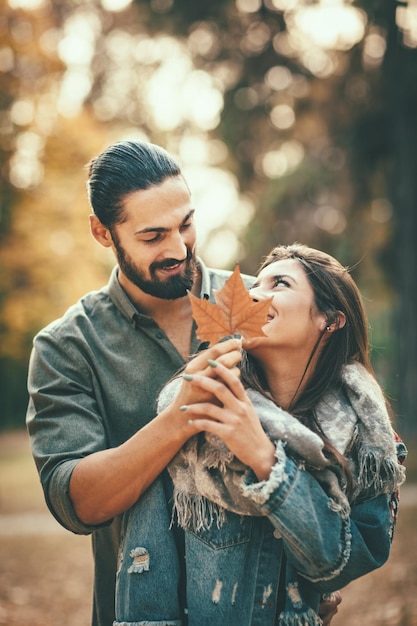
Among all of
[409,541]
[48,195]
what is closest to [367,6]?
[48,195]

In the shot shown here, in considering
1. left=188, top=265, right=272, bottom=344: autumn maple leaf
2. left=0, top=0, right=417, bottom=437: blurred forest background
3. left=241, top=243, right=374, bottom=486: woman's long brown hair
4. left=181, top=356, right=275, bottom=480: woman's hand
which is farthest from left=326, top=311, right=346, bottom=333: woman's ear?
left=0, top=0, right=417, bottom=437: blurred forest background

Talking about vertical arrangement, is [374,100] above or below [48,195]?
above

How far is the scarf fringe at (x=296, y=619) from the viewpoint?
226 centimetres

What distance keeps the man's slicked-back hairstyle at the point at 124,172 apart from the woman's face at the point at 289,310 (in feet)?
2.47

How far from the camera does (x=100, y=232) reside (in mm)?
3277

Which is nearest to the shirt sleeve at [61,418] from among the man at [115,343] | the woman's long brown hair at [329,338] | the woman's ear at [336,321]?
the man at [115,343]

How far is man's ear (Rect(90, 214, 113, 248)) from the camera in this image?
10.6ft

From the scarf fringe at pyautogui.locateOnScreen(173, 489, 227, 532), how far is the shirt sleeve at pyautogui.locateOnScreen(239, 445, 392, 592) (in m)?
0.18

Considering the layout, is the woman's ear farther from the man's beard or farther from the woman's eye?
the man's beard

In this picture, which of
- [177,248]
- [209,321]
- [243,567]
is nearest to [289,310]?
[209,321]

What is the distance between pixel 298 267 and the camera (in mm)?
2561

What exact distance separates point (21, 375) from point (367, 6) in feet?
45.7

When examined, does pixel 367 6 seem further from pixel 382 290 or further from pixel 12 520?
pixel 12 520

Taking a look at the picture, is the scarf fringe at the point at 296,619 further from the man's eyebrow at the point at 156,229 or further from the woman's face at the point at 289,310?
the man's eyebrow at the point at 156,229
